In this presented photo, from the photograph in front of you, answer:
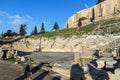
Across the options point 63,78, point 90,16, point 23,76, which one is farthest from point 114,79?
point 90,16

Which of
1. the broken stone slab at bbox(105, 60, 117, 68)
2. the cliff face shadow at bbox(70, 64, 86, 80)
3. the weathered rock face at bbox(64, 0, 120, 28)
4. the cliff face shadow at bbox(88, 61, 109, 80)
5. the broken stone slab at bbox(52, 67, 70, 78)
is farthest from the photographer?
the weathered rock face at bbox(64, 0, 120, 28)

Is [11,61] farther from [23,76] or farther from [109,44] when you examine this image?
[109,44]

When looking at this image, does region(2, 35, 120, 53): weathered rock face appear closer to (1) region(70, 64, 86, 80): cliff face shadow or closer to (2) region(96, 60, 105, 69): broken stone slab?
(2) region(96, 60, 105, 69): broken stone slab

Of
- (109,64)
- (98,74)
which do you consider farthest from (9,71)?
(109,64)

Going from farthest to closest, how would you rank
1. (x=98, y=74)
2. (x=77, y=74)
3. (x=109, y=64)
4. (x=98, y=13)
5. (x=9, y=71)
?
(x=98, y=13)
(x=109, y=64)
(x=9, y=71)
(x=77, y=74)
(x=98, y=74)

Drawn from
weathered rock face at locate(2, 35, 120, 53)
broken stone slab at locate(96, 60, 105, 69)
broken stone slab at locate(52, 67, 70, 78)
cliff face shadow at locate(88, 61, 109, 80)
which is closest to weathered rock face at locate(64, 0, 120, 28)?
weathered rock face at locate(2, 35, 120, 53)

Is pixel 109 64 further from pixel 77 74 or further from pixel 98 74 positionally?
pixel 77 74

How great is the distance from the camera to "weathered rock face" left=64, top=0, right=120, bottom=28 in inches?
2601

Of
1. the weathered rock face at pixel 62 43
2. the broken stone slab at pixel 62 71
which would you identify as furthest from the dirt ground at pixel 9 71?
the weathered rock face at pixel 62 43

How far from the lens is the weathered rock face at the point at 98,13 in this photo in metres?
66.1

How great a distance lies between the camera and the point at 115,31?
37.8m

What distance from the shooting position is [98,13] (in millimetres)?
76062

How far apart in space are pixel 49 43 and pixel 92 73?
39495 millimetres

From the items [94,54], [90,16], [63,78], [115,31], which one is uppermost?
[90,16]
